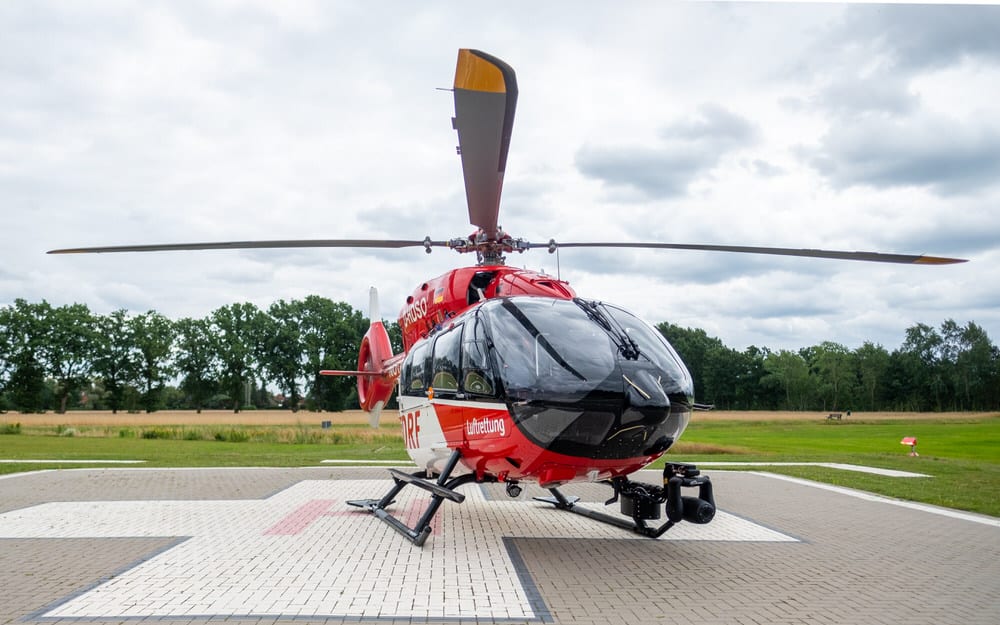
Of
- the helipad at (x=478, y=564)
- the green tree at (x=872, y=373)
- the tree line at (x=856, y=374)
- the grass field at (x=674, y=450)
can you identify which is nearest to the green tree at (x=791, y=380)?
the tree line at (x=856, y=374)

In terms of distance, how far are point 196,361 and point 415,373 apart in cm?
6696

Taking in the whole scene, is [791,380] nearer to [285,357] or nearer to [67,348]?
[285,357]

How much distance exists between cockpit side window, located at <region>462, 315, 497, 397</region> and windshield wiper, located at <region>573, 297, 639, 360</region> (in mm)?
1059

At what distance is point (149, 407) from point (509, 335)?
225ft

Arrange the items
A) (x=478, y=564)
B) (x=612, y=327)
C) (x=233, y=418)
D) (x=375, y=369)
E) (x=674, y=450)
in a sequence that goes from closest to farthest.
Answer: (x=612, y=327)
(x=478, y=564)
(x=375, y=369)
(x=674, y=450)
(x=233, y=418)

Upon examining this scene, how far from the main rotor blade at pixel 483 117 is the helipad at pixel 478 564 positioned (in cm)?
348

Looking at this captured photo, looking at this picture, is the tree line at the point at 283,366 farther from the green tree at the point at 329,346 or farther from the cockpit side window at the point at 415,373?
the cockpit side window at the point at 415,373

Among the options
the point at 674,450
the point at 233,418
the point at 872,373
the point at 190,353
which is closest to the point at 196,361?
the point at 190,353

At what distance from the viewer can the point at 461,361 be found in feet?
23.5

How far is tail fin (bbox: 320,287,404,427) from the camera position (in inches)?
517

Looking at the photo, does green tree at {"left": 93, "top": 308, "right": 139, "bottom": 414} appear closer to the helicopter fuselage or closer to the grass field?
the grass field

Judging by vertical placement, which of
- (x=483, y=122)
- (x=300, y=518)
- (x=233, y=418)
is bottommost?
(x=233, y=418)

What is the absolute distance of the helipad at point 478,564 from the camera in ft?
17.1

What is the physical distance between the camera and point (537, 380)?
6.11m
